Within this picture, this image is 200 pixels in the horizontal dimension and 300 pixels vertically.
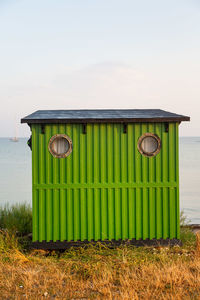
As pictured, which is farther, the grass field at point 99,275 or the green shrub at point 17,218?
the green shrub at point 17,218

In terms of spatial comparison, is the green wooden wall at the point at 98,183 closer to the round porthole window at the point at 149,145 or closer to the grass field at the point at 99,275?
the round porthole window at the point at 149,145

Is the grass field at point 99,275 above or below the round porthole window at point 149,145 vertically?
below

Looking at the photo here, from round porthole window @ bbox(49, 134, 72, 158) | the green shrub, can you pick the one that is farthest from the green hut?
the green shrub

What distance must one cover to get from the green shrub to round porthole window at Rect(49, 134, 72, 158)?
2612 mm

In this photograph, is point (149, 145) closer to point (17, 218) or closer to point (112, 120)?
point (112, 120)

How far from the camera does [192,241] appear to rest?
8953 millimetres

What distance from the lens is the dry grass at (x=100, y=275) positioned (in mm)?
5473

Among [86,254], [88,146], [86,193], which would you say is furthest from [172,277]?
[88,146]

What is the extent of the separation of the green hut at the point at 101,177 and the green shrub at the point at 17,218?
1847 millimetres

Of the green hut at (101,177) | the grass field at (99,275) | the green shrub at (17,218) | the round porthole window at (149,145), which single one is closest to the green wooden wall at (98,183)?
the green hut at (101,177)

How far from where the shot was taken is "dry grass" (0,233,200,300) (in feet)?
18.0

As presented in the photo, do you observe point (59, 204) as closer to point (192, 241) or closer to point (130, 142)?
point (130, 142)

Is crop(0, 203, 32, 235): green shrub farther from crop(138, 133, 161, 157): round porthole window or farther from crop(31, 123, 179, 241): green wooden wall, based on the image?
crop(138, 133, 161, 157): round porthole window

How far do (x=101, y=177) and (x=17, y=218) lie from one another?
12.3 feet
